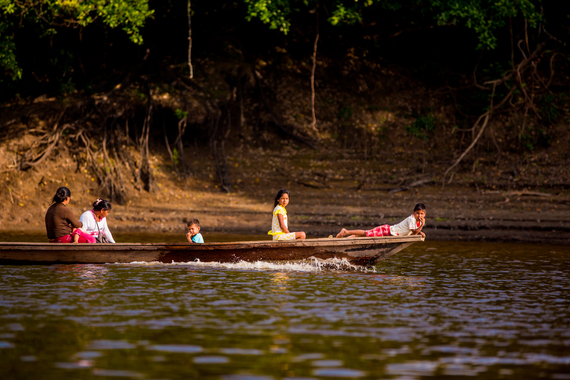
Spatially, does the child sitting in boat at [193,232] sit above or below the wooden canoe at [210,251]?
above

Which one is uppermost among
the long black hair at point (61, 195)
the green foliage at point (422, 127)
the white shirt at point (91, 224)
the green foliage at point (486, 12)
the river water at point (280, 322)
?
the green foliage at point (486, 12)

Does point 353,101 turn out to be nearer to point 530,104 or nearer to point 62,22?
point 530,104

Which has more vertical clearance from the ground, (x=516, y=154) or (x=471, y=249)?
(x=516, y=154)

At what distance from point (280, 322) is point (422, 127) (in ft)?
58.5

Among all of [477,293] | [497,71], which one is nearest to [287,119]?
[497,71]

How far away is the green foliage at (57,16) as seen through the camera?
17473mm

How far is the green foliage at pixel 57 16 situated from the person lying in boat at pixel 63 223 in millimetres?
7739

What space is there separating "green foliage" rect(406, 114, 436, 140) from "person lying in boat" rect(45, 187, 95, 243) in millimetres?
14794

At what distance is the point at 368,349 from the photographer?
618 centimetres

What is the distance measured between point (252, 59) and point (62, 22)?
708 centimetres

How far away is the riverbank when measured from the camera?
1684 cm

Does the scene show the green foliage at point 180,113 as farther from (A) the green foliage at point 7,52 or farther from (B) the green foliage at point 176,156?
(A) the green foliage at point 7,52

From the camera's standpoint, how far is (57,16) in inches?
770

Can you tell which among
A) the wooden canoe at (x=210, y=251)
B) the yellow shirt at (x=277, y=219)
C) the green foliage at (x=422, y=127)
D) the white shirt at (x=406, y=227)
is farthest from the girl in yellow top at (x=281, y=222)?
the green foliage at (x=422, y=127)
